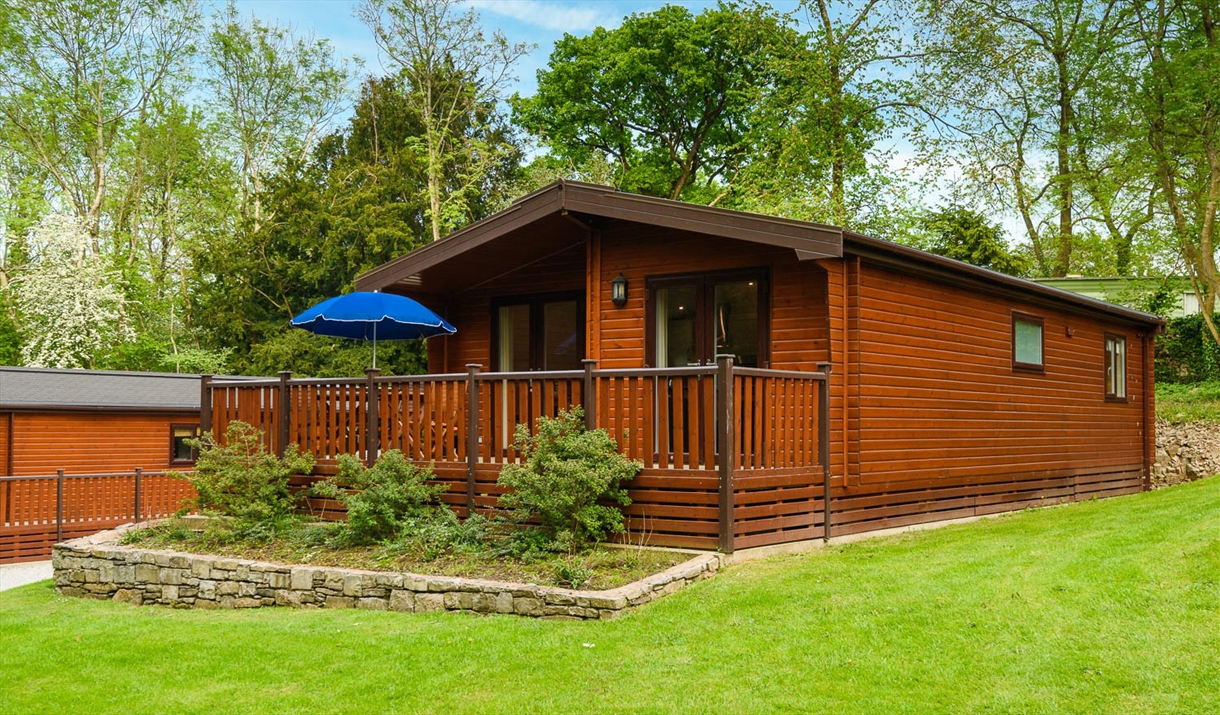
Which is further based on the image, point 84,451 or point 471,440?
point 84,451

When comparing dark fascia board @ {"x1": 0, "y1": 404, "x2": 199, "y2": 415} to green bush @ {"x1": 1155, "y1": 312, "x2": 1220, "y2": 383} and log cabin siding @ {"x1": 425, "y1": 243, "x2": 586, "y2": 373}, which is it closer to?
log cabin siding @ {"x1": 425, "y1": 243, "x2": 586, "y2": 373}

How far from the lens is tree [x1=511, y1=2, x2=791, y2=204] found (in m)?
28.3

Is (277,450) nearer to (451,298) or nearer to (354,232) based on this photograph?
(451,298)

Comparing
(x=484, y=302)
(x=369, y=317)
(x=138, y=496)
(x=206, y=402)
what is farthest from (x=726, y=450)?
(x=138, y=496)

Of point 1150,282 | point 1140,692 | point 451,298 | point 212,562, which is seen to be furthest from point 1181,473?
point 212,562

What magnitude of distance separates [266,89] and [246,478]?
2594 centimetres

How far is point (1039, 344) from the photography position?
12211 mm

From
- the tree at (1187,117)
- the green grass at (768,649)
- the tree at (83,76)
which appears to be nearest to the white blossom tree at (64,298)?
the tree at (83,76)

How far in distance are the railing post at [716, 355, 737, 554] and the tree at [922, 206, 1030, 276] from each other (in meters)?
18.0

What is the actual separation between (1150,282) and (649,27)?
15.6m

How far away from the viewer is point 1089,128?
928 inches

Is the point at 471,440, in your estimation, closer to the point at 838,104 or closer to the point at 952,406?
the point at 952,406

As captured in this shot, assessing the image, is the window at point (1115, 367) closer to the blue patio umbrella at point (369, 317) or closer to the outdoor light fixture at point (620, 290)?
the outdoor light fixture at point (620, 290)

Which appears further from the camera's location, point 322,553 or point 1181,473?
point 1181,473
